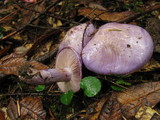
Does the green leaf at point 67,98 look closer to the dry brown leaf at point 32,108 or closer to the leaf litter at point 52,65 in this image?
the leaf litter at point 52,65

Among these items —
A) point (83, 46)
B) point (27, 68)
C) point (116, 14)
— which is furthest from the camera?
point (116, 14)

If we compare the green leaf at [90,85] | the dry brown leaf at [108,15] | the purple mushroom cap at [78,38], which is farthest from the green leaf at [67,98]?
the dry brown leaf at [108,15]

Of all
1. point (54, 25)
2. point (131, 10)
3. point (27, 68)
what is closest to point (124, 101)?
point (27, 68)

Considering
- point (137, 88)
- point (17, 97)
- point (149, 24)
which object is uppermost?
point (149, 24)

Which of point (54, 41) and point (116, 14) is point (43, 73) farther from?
point (116, 14)

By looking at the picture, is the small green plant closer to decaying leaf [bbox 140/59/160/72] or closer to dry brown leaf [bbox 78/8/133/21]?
decaying leaf [bbox 140/59/160/72]

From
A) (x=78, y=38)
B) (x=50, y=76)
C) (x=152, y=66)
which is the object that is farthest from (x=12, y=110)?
(x=152, y=66)

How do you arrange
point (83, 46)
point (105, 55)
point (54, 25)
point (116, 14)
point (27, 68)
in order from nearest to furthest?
point (27, 68) < point (105, 55) < point (83, 46) < point (116, 14) < point (54, 25)
